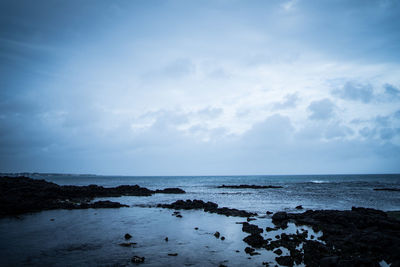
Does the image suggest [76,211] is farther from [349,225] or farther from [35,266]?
[349,225]

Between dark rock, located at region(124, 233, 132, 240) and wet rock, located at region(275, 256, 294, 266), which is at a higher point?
wet rock, located at region(275, 256, 294, 266)

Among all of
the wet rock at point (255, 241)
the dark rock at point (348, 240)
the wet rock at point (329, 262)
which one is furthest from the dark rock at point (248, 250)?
the wet rock at point (329, 262)

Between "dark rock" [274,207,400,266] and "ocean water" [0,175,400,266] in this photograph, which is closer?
"dark rock" [274,207,400,266]

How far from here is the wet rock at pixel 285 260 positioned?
1272cm

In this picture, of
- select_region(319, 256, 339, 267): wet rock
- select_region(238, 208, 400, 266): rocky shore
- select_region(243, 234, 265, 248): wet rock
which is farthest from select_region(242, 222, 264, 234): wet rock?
select_region(319, 256, 339, 267): wet rock

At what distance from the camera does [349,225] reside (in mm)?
20609

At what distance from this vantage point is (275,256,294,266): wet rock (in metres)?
12.7

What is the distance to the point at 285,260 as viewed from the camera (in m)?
13.0

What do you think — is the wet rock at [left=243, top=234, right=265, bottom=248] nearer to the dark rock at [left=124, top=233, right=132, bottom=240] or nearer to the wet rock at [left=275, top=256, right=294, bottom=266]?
the wet rock at [left=275, top=256, right=294, bottom=266]

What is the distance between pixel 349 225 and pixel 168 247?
1671 centimetres

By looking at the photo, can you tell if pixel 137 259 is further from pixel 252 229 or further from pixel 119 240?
pixel 252 229

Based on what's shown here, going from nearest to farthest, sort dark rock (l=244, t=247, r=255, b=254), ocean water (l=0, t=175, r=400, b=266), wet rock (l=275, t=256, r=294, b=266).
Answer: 1. wet rock (l=275, t=256, r=294, b=266)
2. ocean water (l=0, t=175, r=400, b=266)
3. dark rock (l=244, t=247, r=255, b=254)

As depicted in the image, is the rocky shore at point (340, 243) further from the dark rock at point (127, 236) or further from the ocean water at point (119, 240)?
the dark rock at point (127, 236)

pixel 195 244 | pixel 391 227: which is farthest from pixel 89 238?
pixel 391 227
